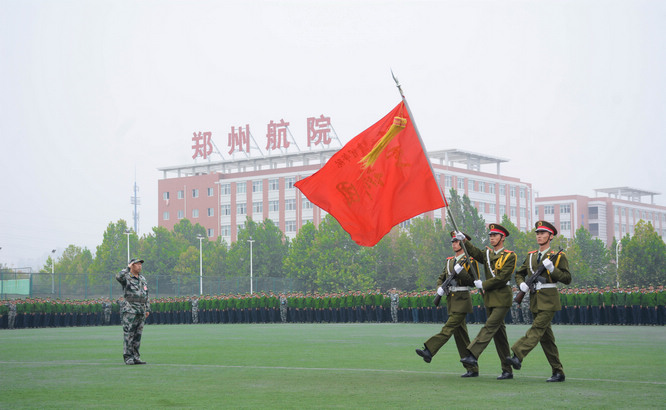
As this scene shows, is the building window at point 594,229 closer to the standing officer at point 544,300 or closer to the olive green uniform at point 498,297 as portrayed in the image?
the olive green uniform at point 498,297

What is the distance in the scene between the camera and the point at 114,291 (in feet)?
181

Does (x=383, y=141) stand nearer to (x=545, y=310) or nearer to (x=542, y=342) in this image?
(x=545, y=310)

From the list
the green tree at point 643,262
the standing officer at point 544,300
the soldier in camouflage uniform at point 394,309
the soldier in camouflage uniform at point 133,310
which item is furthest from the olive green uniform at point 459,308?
the green tree at point 643,262

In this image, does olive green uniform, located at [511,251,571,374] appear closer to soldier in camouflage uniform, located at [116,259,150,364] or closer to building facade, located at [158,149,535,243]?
soldier in camouflage uniform, located at [116,259,150,364]

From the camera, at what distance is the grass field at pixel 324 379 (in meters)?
8.58

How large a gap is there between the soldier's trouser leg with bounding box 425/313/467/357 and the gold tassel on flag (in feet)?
7.63

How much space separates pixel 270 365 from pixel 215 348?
533 cm

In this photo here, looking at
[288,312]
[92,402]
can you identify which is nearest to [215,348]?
[92,402]

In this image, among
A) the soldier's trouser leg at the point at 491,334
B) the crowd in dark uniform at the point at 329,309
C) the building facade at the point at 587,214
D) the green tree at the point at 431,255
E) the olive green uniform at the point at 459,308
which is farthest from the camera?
the building facade at the point at 587,214

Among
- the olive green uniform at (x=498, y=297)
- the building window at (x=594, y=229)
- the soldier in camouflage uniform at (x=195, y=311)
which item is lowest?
the soldier in camouflage uniform at (x=195, y=311)

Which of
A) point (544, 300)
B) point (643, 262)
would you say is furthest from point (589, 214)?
point (544, 300)

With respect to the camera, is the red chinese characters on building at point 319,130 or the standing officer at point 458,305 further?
the red chinese characters on building at point 319,130

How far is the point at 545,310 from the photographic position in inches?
403

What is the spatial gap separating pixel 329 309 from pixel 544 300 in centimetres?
2693
